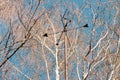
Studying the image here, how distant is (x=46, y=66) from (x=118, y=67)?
7.11 ft

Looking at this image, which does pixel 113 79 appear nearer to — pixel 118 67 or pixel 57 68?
pixel 118 67

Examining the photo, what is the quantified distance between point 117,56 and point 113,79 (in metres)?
0.62

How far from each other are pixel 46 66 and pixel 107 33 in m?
2.20

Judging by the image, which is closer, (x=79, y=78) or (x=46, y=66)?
(x=79, y=78)

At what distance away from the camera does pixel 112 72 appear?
824 cm

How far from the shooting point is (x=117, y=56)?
813 cm

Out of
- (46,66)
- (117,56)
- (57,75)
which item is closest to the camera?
(117,56)

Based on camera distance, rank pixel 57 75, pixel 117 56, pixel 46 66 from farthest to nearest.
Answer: pixel 46 66, pixel 57 75, pixel 117 56

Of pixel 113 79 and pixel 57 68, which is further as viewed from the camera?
pixel 57 68

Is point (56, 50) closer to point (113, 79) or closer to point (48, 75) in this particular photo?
point (48, 75)

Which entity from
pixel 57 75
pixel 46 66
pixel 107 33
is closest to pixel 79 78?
pixel 57 75

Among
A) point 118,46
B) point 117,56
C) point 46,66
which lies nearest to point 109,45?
point 118,46

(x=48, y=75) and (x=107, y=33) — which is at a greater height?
(x=107, y=33)

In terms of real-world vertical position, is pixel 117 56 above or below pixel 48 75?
above
